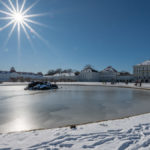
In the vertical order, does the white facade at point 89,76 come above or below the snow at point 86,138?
above

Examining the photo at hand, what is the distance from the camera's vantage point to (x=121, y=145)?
2.57 m

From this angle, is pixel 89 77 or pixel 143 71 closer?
pixel 143 71

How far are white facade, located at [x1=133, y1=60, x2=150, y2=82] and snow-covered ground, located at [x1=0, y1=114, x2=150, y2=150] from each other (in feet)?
163

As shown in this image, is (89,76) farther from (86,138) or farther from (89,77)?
(86,138)

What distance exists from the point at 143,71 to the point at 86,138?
2059 inches

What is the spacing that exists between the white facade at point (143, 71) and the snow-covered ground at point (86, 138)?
49667 millimetres

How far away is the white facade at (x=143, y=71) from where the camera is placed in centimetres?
4734

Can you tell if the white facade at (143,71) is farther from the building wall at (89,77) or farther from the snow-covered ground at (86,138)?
the snow-covered ground at (86,138)

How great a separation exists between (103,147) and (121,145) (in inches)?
15.1

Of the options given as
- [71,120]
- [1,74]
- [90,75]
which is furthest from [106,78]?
[1,74]

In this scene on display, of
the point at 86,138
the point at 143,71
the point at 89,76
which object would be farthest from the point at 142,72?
the point at 86,138

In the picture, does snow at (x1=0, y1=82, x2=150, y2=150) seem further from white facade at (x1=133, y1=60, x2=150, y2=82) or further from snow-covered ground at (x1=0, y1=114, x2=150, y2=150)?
white facade at (x1=133, y1=60, x2=150, y2=82)

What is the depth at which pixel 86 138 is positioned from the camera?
9.52 ft

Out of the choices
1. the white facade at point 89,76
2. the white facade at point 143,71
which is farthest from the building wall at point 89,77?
the white facade at point 143,71
